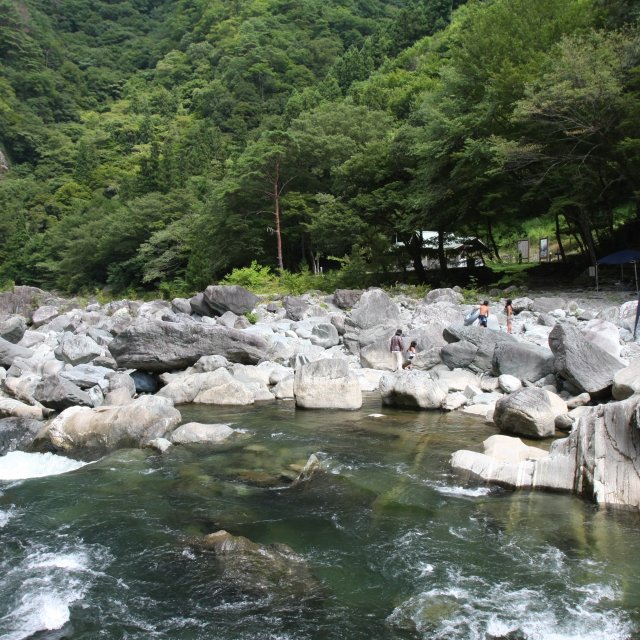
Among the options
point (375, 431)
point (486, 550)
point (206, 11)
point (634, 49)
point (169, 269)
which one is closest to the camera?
point (486, 550)

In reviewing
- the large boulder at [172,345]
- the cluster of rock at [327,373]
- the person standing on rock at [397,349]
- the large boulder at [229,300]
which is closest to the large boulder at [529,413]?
the cluster of rock at [327,373]

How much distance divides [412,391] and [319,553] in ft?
21.9

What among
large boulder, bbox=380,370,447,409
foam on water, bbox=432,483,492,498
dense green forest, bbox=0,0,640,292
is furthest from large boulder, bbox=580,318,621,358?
dense green forest, bbox=0,0,640,292

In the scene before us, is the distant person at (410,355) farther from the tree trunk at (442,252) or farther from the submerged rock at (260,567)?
the tree trunk at (442,252)

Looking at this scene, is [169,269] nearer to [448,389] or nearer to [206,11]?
[448,389]

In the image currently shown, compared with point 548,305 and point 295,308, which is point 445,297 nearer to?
point 548,305

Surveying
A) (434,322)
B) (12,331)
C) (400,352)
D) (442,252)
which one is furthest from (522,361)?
(442,252)

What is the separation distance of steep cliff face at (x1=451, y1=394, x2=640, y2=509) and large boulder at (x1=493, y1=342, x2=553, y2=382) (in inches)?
193

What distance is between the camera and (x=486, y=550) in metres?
6.24

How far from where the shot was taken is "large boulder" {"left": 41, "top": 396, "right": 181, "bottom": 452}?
10305 mm

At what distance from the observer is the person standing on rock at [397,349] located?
15461mm

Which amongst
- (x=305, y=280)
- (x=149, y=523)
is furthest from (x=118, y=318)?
(x=149, y=523)

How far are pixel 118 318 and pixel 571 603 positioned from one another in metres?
A: 24.9

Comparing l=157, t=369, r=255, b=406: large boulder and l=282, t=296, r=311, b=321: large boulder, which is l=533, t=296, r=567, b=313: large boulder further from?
l=157, t=369, r=255, b=406: large boulder
